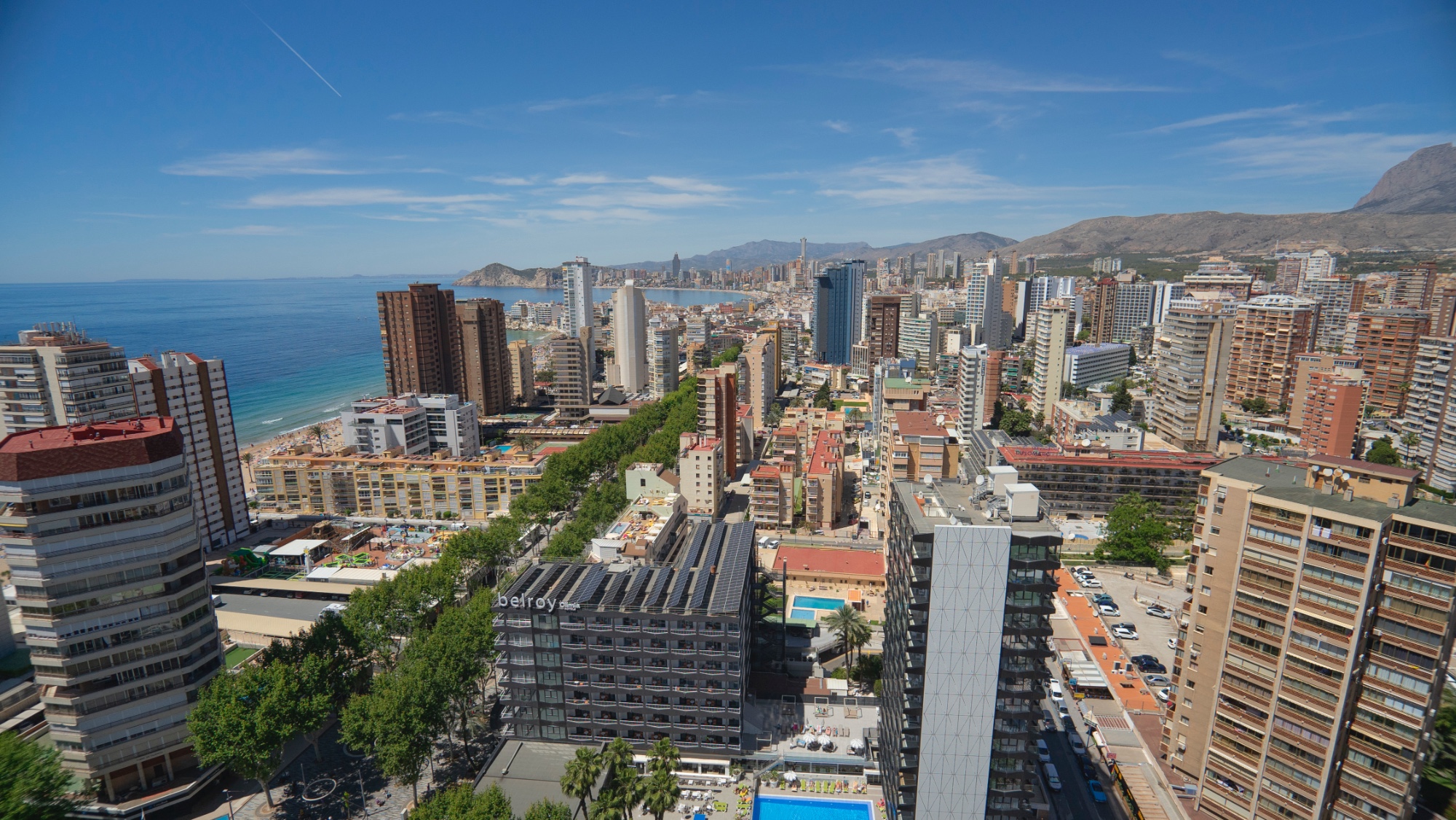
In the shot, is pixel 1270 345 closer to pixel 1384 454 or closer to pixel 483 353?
pixel 1384 454

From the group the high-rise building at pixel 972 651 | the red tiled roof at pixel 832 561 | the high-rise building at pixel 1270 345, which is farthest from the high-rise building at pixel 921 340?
the high-rise building at pixel 972 651

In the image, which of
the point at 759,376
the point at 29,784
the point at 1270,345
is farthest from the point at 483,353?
the point at 1270,345

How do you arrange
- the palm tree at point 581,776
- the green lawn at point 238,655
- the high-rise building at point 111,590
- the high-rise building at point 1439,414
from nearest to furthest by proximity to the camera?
the palm tree at point 581,776 → the high-rise building at point 111,590 → the green lawn at point 238,655 → the high-rise building at point 1439,414

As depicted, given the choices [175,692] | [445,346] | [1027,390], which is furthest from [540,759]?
[1027,390]

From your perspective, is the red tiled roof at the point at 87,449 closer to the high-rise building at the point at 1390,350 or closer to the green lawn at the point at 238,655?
the green lawn at the point at 238,655

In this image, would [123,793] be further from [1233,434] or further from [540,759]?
[1233,434]
